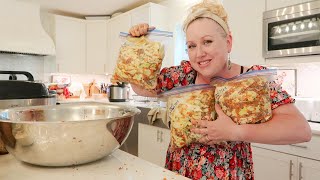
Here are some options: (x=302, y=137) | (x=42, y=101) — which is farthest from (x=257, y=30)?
(x=42, y=101)

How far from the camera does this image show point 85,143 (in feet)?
2.11

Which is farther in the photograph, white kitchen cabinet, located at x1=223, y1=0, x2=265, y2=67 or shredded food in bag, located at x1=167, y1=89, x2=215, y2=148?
white kitchen cabinet, located at x1=223, y1=0, x2=265, y2=67

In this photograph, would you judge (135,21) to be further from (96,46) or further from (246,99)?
(246,99)

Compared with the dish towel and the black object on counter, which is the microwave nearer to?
the dish towel

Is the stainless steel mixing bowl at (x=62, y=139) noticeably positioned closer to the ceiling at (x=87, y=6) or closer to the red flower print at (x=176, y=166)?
the red flower print at (x=176, y=166)

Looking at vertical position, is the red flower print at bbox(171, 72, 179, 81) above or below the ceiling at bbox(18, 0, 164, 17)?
below

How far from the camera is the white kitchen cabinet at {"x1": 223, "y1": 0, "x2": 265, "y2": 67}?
199 cm

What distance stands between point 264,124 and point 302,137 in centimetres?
13

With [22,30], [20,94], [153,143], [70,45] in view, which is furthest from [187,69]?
[70,45]

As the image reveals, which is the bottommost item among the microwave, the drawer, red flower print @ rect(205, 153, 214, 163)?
the drawer

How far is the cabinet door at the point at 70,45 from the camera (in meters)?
3.77

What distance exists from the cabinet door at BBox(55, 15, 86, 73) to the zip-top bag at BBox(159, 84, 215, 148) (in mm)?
3440

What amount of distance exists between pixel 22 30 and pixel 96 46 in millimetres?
1119

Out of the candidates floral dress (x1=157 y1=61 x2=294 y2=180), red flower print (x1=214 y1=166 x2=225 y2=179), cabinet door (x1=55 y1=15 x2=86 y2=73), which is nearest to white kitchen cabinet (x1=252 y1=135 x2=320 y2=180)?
floral dress (x1=157 y1=61 x2=294 y2=180)
